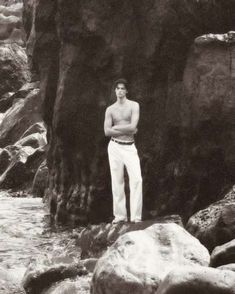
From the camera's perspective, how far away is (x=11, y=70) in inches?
1455

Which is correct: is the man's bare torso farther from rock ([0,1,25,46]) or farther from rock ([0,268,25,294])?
rock ([0,1,25,46])

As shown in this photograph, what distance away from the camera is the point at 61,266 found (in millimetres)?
8891

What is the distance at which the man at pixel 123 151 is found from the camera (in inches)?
426

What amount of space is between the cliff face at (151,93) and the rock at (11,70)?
70.0 feet

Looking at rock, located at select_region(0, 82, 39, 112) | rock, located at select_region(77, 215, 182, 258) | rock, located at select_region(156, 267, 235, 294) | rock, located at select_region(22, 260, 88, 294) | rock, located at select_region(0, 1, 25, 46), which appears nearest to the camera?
rock, located at select_region(156, 267, 235, 294)

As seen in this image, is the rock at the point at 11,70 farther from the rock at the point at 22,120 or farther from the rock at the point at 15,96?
the rock at the point at 22,120

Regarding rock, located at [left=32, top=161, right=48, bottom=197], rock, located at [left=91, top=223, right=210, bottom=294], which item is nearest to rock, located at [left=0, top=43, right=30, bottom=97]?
rock, located at [left=32, top=161, right=48, bottom=197]

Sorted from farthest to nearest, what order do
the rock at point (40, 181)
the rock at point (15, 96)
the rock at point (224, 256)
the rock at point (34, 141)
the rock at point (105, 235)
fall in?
the rock at point (15, 96) → the rock at point (34, 141) → the rock at point (40, 181) → the rock at point (105, 235) → the rock at point (224, 256)

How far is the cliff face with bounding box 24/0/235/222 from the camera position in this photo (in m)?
13.4

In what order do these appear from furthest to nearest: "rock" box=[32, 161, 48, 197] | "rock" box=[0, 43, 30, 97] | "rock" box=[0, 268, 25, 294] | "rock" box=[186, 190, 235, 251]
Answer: "rock" box=[0, 43, 30, 97], "rock" box=[32, 161, 48, 197], "rock" box=[186, 190, 235, 251], "rock" box=[0, 268, 25, 294]

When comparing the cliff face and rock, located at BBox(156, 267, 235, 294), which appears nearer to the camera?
rock, located at BBox(156, 267, 235, 294)

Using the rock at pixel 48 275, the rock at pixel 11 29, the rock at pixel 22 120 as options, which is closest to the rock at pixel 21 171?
the rock at pixel 22 120

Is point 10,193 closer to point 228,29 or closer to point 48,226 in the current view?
point 48,226

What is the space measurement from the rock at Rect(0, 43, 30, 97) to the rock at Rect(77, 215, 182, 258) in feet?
89.0
